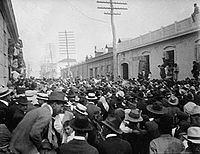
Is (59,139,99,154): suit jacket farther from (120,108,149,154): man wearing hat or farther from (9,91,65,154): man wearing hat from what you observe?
(120,108,149,154): man wearing hat

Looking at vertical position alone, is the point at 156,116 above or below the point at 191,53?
below

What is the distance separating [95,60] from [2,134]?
1098 inches

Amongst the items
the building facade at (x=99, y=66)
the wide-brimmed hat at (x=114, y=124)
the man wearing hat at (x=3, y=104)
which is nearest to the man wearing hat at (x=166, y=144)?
the wide-brimmed hat at (x=114, y=124)

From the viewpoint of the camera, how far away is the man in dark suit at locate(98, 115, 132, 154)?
2531mm

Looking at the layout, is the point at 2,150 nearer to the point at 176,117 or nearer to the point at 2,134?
the point at 2,134

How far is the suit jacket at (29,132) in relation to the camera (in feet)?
8.45

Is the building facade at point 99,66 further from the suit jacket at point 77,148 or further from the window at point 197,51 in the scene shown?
the suit jacket at point 77,148

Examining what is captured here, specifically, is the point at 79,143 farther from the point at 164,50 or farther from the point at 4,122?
the point at 164,50

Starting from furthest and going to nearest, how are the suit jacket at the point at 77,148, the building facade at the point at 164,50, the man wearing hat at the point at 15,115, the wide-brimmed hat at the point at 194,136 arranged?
the building facade at the point at 164,50, the man wearing hat at the point at 15,115, the suit jacket at the point at 77,148, the wide-brimmed hat at the point at 194,136

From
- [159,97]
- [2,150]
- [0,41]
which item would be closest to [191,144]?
[2,150]

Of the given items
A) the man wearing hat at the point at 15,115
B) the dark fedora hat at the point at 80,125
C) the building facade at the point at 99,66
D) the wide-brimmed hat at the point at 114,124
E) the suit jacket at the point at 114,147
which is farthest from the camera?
the building facade at the point at 99,66

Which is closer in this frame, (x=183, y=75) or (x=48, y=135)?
(x=48, y=135)

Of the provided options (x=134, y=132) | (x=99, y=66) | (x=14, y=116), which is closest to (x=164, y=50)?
(x=134, y=132)

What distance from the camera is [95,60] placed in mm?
30516
